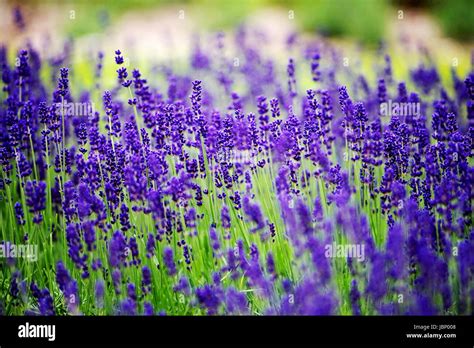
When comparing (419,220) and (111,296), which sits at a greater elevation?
(419,220)

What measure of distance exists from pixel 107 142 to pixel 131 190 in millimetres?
570

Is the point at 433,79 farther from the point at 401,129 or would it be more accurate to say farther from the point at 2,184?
the point at 2,184

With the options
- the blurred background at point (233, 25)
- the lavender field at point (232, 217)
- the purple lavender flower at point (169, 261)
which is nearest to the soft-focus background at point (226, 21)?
the blurred background at point (233, 25)

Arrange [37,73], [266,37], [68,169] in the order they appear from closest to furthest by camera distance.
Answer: [68,169], [37,73], [266,37]

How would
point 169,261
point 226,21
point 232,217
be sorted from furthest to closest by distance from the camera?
point 226,21
point 232,217
point 169,261

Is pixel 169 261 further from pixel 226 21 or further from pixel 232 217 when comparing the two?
pixel 226 21

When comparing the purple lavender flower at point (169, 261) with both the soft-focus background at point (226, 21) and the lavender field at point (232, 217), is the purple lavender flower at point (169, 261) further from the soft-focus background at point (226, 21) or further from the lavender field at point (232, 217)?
the soft-focus background at point (226, 21)

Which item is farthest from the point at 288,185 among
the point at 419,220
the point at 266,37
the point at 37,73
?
the point at 266,37

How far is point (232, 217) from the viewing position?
3.44m

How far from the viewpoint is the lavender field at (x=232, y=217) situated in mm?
2973

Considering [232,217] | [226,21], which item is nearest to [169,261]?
[232,217]

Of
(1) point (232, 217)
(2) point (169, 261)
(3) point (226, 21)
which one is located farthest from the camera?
(3) point (226, 21)

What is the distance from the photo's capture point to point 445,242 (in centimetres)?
298

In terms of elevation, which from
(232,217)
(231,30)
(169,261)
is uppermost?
(231,30)
